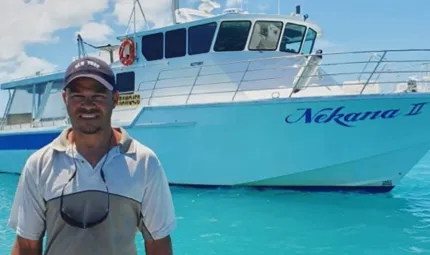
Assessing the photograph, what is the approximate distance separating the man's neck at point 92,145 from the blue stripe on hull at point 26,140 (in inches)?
361

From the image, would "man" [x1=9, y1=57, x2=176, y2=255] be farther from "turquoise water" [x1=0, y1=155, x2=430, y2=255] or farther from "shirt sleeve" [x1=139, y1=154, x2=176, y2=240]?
"turquoise water" [x1=0, y1=155, x2=430, y2=255]

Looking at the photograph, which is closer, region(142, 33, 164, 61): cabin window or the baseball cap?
the baseball cap

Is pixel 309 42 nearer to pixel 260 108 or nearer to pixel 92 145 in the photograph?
pixel 260 108

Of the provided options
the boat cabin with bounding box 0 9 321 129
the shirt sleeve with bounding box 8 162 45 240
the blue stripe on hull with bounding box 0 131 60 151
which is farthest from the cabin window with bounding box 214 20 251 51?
the shirt sleeve with bounding box 8 162 45 240

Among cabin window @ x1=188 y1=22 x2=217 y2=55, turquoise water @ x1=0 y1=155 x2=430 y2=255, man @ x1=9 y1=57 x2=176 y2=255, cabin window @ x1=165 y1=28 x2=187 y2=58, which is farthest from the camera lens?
cabin window @ x1=165 y1=28 x2=187 y2=58

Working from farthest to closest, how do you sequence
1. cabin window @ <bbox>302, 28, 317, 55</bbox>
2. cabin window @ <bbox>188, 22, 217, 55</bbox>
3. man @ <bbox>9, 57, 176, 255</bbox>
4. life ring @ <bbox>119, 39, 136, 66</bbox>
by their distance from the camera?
life ring @ <bbox>119, 39, 136, 66</bbox>
cabin window @ <bbox>302, 28, 317, 55</bbox>
cabin window @ <bbox>188, 22, 217, 55</bbox>
man @ <bbox>9, 57, 176, 255</bbox>

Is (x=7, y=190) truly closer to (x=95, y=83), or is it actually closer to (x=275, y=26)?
(x=275, y=26)

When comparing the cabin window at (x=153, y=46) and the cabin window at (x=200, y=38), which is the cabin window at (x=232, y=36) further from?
the cabin window at (x=153, y=46)

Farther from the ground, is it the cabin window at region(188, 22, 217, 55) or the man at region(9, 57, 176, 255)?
the cabin window at region(188, 22, 217, 55)

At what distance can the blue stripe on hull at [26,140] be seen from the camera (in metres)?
10.5

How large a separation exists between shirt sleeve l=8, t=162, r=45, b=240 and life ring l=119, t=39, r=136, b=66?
839 centimetres

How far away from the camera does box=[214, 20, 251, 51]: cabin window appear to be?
8.70 meters

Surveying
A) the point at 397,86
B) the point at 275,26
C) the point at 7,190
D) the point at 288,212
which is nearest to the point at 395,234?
the point at 288,212

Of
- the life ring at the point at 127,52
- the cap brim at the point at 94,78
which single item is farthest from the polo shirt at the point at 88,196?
the life ring at the point at 127,52
